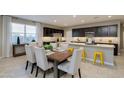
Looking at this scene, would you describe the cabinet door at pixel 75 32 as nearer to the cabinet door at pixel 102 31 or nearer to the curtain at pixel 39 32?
the cabinet door at pixel 102 31

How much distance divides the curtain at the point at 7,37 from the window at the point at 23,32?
0.46 m

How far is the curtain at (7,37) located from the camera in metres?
5.23

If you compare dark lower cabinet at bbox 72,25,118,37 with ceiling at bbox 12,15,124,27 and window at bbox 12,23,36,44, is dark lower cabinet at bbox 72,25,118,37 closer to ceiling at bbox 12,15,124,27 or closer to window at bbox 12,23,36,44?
ceiling at bbox 12,15,124,27

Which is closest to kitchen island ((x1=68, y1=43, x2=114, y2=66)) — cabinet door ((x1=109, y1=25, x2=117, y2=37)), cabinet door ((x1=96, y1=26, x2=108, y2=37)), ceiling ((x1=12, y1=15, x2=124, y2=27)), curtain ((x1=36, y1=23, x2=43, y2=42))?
ceiling ((x1=12, y1=15, x2=124, y2=27))

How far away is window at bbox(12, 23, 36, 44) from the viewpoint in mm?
5963

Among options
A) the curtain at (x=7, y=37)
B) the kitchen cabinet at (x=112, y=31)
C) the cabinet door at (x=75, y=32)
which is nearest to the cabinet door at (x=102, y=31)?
the kitchen cabinet at (x=112, y=31)

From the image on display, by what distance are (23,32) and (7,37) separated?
1344mm

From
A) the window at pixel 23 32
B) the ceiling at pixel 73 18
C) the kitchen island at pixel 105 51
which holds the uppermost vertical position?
the ceiling at pixel 73 18

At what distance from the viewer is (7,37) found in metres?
5.35
